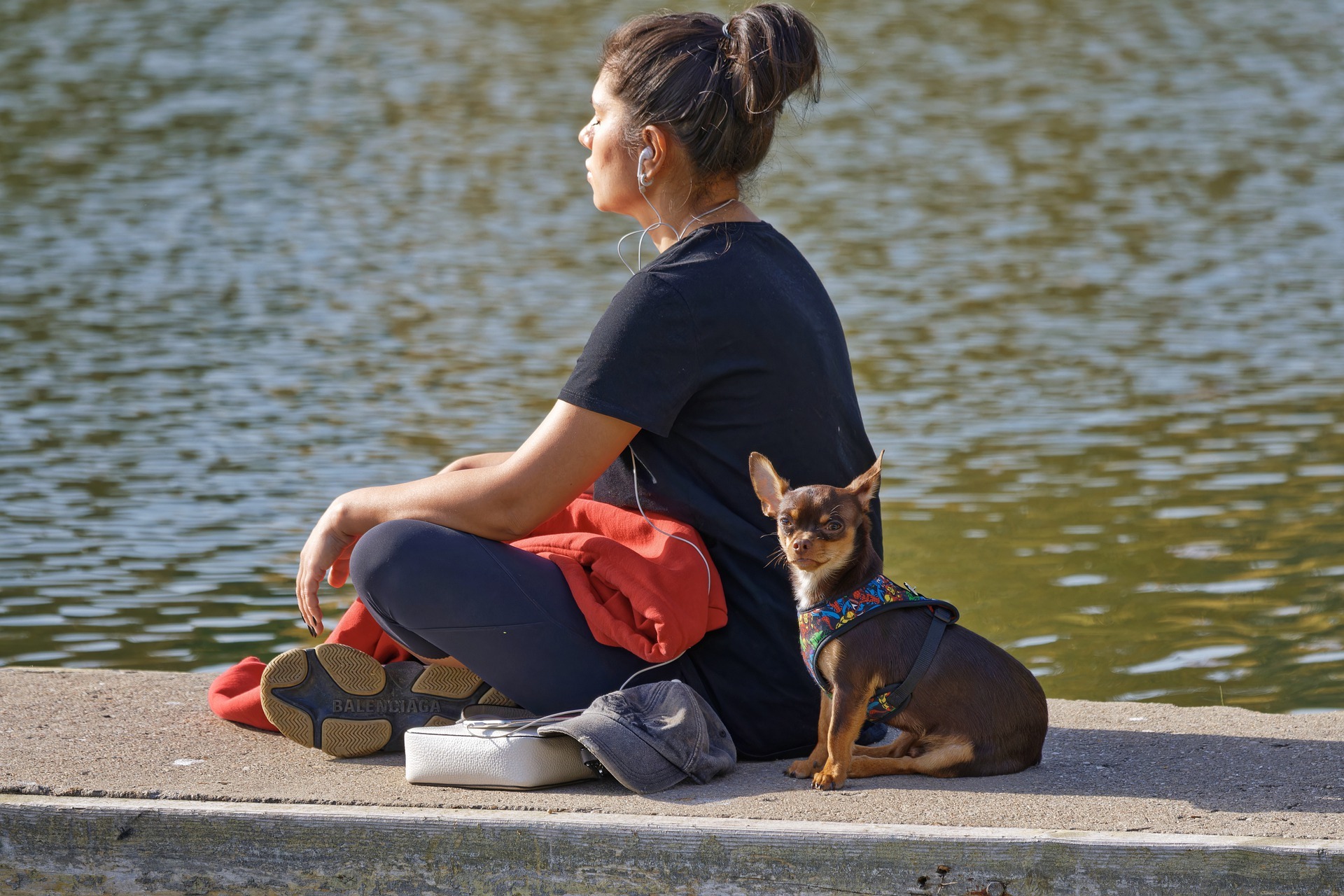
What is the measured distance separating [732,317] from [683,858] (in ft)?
3.50

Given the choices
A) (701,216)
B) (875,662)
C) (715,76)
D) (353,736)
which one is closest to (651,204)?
(701,216)

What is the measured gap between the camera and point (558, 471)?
11.2ft

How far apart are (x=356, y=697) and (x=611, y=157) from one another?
130 centimetres

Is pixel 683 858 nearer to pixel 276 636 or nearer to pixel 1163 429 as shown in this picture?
pixel 276 636

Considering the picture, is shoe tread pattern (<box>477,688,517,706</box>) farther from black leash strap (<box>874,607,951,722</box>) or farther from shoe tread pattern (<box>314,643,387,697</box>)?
black leash strap (<box>874,607,951,722</box>)

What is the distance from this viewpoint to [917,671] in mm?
3291

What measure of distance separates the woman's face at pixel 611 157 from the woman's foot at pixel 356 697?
1.08m

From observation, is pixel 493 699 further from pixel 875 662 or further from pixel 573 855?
pixel 875 662

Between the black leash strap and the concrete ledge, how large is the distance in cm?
30

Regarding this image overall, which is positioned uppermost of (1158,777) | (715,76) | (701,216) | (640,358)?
(715,76)

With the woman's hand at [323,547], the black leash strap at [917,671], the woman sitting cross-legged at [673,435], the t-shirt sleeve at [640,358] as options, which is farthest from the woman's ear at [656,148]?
the black leash strap at [917,671]

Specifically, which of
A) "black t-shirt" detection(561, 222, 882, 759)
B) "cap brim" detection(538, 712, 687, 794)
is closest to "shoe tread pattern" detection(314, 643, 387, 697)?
"cap brim" detection(538, 712, 687, 794)

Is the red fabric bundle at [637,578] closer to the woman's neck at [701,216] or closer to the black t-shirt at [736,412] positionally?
the black t-shirt at [736,412]

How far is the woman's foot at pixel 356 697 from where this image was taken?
3.67 meters
